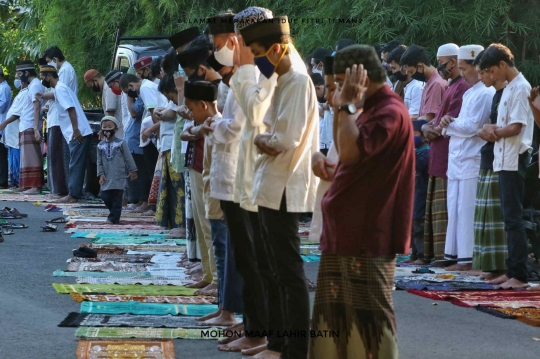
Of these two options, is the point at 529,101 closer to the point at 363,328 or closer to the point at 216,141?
the point at 216,141

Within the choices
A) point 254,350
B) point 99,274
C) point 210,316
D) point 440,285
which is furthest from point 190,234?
point 254,350

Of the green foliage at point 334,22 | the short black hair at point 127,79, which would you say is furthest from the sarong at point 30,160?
the short black hair at point 127,79

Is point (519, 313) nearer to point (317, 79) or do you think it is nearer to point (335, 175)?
point (335, 175)

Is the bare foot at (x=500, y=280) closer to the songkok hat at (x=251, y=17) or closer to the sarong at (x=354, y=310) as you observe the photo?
the songkok hat at (x=251, y=17)

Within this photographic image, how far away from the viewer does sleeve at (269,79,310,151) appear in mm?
5543

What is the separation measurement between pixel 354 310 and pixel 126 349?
5.95 feet

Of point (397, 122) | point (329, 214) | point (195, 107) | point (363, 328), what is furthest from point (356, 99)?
point (195, 107)

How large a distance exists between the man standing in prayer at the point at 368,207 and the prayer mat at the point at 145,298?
9.92ft

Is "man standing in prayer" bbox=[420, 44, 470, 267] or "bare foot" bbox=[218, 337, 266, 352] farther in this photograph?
"man standing in prayer" bbox=[420, 44, 470, 267]

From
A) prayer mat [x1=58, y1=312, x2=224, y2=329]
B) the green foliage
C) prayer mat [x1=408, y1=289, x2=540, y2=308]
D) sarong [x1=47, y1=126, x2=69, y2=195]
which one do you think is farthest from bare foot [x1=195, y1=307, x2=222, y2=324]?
sarong [x1=47, y1=126, x2=69, y2=195]

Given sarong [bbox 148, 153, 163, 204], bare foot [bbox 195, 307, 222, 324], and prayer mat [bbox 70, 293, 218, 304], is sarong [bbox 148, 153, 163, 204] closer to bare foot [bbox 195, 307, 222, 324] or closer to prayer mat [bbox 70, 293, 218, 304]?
prayer mat [bbox 70, 293, 218, 304]

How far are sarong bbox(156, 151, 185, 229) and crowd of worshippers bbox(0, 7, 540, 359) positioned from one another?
0.02 meters

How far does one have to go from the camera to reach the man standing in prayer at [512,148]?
900 cm

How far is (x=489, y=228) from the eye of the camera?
31.7ft
